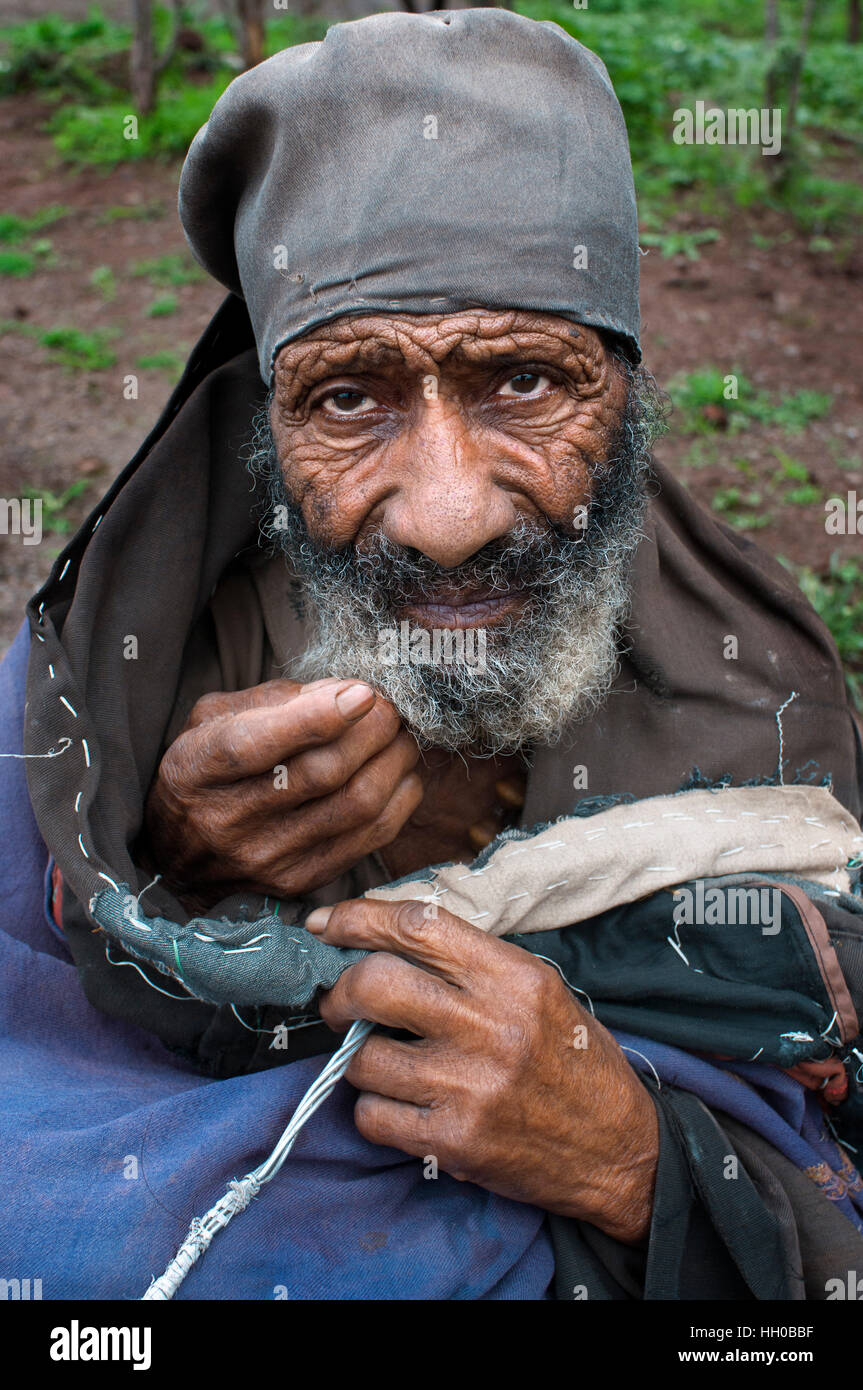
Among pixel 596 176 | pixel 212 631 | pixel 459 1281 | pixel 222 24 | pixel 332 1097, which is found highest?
pixel 222 24

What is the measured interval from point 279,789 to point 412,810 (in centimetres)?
31

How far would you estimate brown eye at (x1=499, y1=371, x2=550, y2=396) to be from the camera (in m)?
2.00

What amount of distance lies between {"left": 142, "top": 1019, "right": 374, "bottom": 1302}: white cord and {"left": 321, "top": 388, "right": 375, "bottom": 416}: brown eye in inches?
43.6

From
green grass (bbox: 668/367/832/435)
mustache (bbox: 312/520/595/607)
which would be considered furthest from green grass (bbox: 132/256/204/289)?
mustache (bbox: 312/520/595/607)

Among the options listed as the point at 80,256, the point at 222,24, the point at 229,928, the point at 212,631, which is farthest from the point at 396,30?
the point at 222,24

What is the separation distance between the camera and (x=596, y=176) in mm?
2023

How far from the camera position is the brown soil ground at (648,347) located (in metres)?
5.21

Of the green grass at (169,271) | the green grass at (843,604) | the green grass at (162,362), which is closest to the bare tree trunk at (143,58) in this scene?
the green grass at (169,271)

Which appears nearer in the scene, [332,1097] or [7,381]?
[332,1097]

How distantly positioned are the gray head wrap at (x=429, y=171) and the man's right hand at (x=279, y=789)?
2.33 ft

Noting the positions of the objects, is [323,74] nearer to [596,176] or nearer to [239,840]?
[596,176]

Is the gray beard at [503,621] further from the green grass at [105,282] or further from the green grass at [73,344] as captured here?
the green grass at [105,282]

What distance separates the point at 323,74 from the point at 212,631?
3.72ft

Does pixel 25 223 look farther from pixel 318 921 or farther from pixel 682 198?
pixel 318 921
